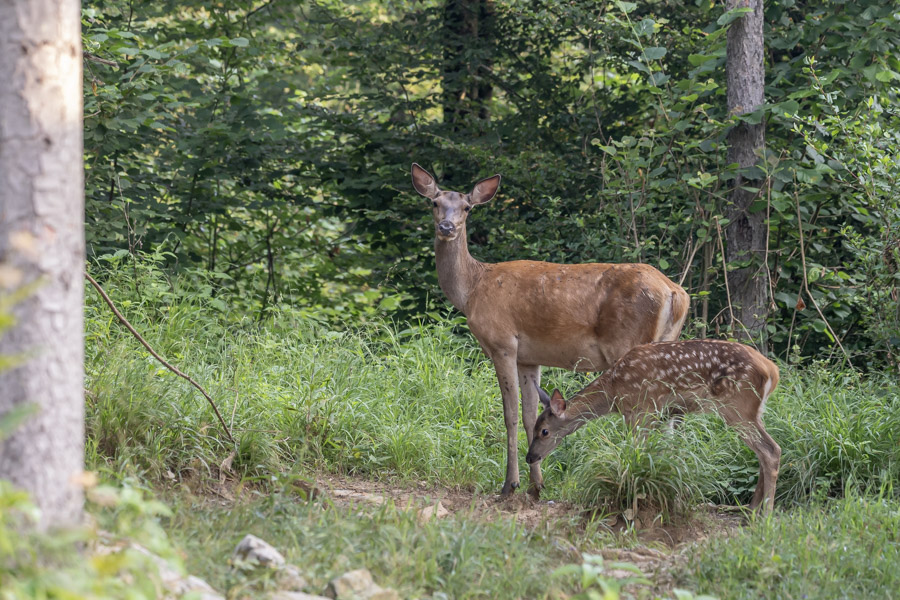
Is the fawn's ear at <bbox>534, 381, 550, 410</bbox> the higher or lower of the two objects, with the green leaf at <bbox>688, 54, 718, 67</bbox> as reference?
lower

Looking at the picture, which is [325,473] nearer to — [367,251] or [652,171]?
[652,171]

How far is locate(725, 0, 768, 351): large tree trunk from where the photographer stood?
8.48 meters

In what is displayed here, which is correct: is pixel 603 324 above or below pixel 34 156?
below

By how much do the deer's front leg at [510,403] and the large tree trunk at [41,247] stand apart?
3737mm

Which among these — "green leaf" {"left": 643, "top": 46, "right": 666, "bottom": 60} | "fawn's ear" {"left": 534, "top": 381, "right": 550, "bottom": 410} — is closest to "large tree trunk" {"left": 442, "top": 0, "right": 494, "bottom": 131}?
"green leaf" {"left": 643, "top": 46, "right": 666, "bottom": 60}

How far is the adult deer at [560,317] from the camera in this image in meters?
6.50

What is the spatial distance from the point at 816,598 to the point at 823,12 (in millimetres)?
6559

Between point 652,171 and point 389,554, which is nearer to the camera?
point 389,554

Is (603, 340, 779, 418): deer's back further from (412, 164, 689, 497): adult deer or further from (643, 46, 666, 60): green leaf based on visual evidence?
(643, 46, 666, 60): green leaf

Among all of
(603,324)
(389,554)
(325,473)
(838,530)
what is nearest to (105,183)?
(325,473)

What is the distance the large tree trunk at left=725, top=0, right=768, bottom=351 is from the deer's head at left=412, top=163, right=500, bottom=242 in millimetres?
2580

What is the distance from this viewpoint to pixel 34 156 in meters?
2.96

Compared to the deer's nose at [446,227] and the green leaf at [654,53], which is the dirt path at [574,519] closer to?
the deer's nose at [446,227]

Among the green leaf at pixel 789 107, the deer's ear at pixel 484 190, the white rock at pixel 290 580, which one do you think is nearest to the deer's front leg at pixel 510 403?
the deer's ear at pixel 484 190
